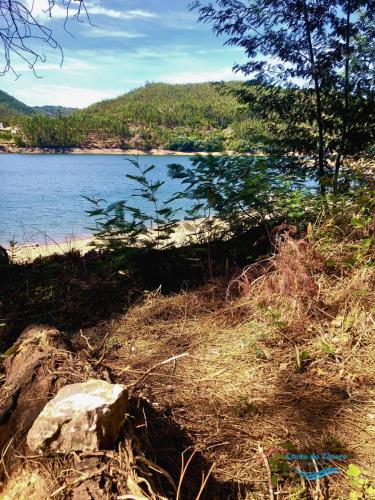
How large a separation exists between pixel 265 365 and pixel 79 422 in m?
1.55

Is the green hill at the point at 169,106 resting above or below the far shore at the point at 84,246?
above

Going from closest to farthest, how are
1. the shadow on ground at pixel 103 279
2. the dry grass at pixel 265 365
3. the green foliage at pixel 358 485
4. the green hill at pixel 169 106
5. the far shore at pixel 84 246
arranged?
1. the green foliage at pixel 358 485
2. the dry grass at pixel 265 365
3. the shadow on ground at pixel 103 279
4. the far shore at pixel 84 246
5. the green hill at pixel 169 106

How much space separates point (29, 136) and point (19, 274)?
266 feet

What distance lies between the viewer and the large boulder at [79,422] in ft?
4.83

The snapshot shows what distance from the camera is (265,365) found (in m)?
2.72

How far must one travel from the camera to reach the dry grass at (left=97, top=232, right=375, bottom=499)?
1.94 m

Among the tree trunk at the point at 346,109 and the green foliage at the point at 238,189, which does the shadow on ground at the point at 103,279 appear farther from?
the tree trunk at the point at 346,109

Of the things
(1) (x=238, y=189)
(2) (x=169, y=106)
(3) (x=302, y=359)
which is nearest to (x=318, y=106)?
(1) (x=238, y=189)

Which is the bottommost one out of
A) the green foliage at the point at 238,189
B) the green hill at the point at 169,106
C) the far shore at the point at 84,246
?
the far shore at the point at 84,246

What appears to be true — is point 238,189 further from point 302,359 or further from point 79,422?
point 79,422

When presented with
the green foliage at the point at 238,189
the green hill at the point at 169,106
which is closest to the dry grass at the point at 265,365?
the green foliage at the point at 238,189

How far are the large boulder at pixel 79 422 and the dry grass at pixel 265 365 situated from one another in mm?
419

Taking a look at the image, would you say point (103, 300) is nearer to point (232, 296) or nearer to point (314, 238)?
point (232, 296)

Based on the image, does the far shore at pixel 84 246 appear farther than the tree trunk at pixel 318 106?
No
